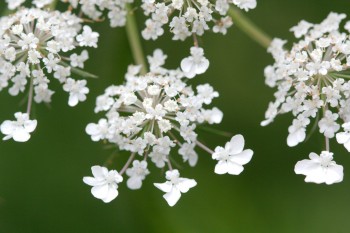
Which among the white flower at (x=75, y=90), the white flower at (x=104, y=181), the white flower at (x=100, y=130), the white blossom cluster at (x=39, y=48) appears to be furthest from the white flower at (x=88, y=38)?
the white flower at (x=104, y=181)

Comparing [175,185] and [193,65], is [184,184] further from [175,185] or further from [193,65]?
[193,65]

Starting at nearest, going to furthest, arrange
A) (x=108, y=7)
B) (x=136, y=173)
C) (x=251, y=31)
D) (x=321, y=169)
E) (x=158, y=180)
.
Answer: (x=321, y=169) < (x=136, y=173) < (x=108, y=7) < (x=251, y=31) < (x=158, y=180)

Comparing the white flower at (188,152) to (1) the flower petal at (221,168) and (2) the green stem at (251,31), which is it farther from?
(2) the green stem at (251,31)

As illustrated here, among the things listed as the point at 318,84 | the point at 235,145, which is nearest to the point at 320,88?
the point at 318,84

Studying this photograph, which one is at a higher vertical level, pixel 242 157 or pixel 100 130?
pixel 100 130

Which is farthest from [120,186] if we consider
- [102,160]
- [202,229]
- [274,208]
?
[274,208]

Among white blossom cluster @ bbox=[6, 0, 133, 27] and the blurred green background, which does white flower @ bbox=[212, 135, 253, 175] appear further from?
the blurred green background

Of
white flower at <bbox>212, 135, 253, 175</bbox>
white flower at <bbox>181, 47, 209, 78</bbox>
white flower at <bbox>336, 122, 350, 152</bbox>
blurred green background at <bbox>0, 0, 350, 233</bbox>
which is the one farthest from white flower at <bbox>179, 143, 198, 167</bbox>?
blurred green background at <bbox>0, 0, 350, 233</bbox>

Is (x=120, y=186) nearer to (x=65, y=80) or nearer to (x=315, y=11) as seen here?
(x=65, y=80)
